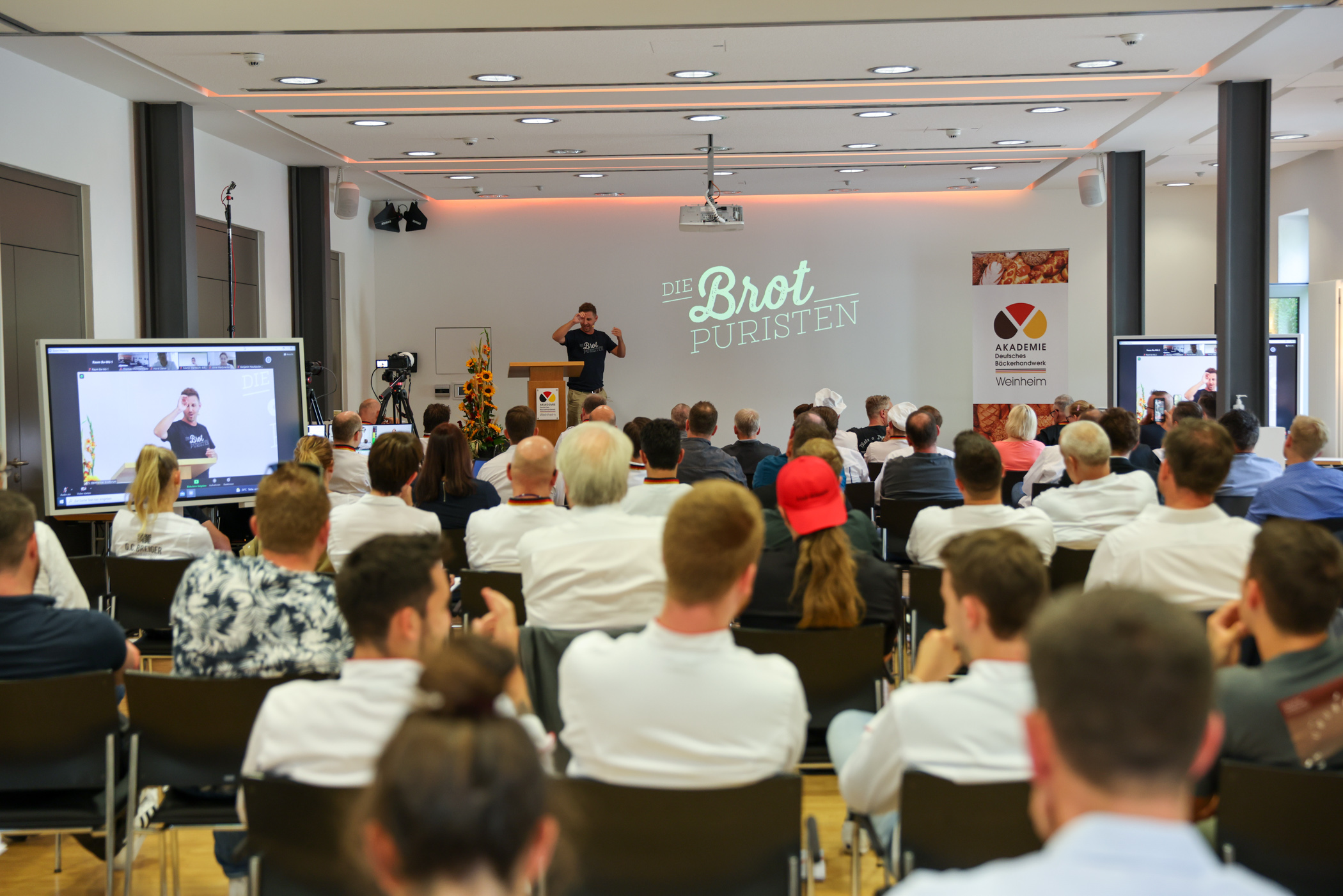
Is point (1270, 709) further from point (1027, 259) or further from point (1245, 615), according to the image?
point (1027, 259)

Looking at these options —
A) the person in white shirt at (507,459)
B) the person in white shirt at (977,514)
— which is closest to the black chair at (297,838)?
the person in white shirt at (977,514)

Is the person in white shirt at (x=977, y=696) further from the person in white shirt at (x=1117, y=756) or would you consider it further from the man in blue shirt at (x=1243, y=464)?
the man in blue shirt at (x=1243, y=464)

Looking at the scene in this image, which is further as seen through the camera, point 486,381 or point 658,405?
point 658,405

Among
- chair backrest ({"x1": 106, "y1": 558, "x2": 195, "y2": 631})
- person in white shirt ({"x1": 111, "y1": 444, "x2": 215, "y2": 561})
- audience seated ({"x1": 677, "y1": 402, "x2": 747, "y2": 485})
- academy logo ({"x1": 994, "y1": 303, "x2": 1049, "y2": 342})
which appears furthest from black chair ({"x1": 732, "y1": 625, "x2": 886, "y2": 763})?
academy logo ({"x1": 994, "y1": 303, "x2": 1049, "y2": 342})

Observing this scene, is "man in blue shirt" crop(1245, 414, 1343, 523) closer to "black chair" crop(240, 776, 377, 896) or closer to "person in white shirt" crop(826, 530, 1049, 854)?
"person in white shirt" crop(826, 530, 1049, 854)

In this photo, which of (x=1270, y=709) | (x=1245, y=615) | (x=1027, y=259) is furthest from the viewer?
(x=1027, y=259)

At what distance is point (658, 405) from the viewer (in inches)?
553

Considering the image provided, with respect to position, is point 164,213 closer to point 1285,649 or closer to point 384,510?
point 384,510

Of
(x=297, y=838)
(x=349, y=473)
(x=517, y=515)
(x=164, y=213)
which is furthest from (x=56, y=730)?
(x=164, y=213)

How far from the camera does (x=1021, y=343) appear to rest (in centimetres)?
1270

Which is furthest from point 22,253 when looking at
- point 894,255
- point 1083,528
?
point 894,255

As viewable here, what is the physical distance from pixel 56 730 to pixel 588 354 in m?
10.6

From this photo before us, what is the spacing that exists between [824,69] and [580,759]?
248 inches

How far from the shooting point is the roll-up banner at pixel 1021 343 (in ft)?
41.2
